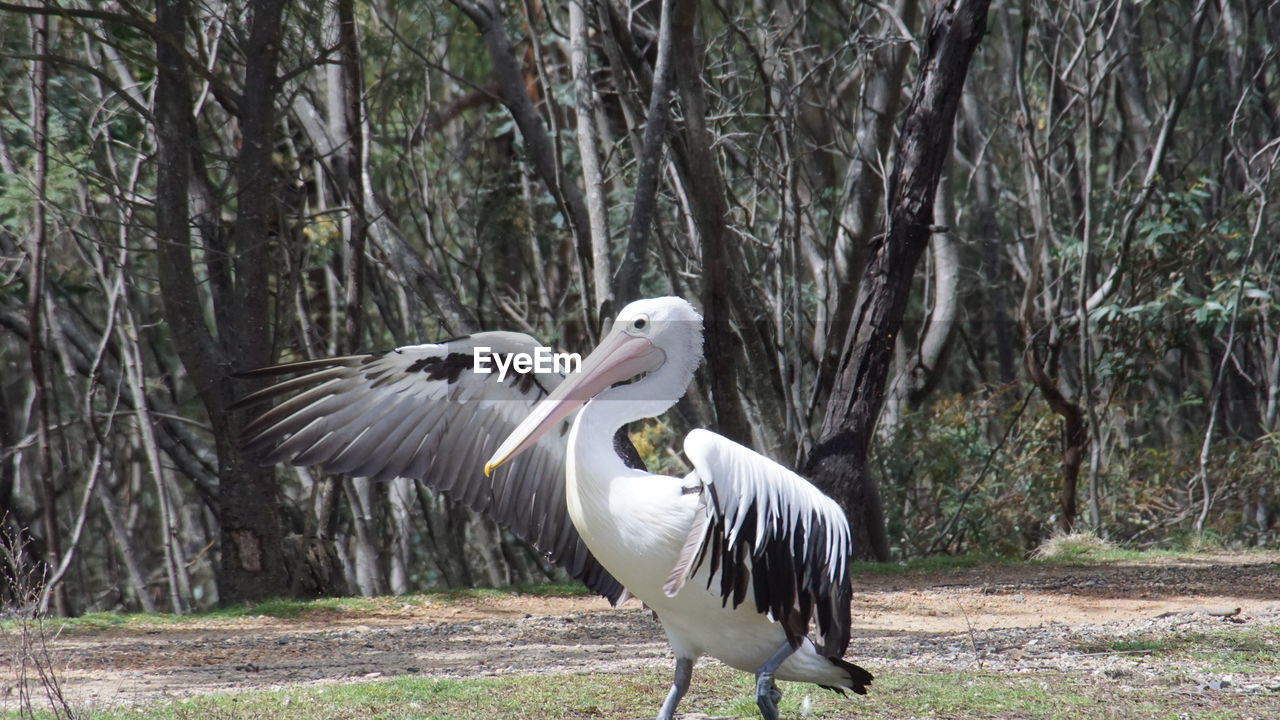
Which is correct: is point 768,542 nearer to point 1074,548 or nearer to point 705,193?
point 705,193

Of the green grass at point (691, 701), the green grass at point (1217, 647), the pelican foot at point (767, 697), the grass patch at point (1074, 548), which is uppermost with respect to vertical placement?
the pelican foot at point (767, 697)

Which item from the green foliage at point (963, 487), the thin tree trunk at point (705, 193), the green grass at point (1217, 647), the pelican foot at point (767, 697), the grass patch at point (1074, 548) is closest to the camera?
the pelican foot at point (767, 697)

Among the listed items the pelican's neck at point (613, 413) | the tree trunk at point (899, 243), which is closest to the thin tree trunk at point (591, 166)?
the tree trunk at point (899, 243)

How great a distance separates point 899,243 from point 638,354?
4635mm

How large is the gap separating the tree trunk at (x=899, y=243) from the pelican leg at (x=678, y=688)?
477cm

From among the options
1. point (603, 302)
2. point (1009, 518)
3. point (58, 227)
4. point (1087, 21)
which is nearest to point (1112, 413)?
point (1009, 518)

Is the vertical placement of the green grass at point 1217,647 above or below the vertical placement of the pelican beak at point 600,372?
below

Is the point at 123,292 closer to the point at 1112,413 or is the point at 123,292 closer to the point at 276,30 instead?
the point at 276,30

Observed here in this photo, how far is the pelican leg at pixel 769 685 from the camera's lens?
388cm

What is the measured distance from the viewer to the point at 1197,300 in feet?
34.3

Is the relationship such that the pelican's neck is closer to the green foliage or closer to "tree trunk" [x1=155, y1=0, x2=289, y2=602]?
"tree trunk" [x1=155, y1=0, x2=289, y2=602]

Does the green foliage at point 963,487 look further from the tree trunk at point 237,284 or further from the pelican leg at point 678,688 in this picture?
the pelican leg at point 678,688

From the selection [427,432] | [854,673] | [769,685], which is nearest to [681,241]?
[427,432]

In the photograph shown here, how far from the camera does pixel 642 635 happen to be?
22.0ft
